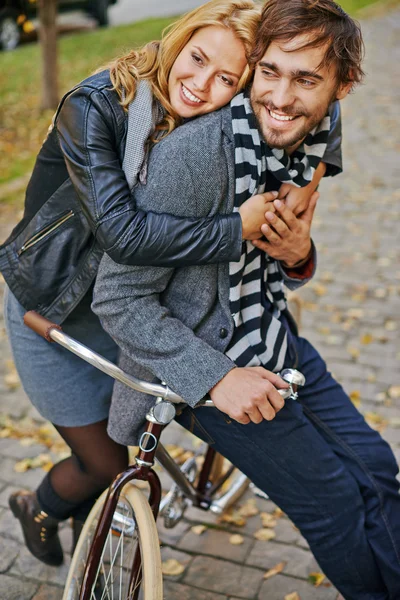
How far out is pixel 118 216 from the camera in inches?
85.9

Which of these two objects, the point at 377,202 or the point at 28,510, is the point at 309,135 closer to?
the point at 28,510

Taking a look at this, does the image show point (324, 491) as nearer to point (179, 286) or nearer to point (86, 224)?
point (179, 286)

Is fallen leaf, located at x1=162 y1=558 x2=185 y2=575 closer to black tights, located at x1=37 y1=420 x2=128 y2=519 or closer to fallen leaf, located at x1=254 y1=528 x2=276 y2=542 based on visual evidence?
fallen leaf, located at x1=254 y1=528 x2=276 y2=542

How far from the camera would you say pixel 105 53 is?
14.5 meters

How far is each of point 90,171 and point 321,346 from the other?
11.8 ft

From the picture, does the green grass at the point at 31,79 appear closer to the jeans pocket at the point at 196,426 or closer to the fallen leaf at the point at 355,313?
the fallen leaf at the point at 355,313

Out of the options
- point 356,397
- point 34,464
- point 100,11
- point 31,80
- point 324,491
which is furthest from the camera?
point 100,11

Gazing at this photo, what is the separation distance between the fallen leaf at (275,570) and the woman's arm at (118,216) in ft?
5.93

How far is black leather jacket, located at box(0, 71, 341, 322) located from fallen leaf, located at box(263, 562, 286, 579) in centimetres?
165

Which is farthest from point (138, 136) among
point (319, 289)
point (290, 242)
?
point (319, 289)

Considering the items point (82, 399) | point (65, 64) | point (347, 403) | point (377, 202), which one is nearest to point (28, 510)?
point (82, 399)

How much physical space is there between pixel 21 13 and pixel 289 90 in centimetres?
1136

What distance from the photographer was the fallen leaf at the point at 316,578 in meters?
3.38

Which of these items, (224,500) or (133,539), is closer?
(133,539)
